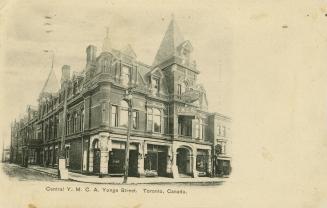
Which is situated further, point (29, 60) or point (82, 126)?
point (82, 126)

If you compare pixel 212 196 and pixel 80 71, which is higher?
pixel 80 71

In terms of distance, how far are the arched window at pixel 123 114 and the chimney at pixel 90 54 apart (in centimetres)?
46

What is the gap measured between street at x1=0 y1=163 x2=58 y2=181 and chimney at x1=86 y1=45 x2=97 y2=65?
3.09 feet

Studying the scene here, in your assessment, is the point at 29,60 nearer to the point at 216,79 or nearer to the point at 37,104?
the point at 37,104

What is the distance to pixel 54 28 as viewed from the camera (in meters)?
3.09

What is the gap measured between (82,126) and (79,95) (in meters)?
0.28

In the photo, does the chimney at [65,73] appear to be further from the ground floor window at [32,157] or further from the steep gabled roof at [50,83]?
the ground floor window at [32,157]

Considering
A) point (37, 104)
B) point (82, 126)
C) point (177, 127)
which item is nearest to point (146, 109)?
point (177, 127)

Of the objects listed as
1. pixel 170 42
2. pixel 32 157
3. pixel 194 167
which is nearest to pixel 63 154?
pixel 32 157

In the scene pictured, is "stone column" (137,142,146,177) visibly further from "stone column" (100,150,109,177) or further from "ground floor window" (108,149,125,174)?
"stone column" (100,150,109,177)

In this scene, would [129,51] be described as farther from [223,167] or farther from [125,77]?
[223,167]

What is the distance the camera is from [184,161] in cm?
338

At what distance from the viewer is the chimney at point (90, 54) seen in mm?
3045

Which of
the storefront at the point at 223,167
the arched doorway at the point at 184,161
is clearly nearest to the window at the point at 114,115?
the arched doorway at the point at 184,161
